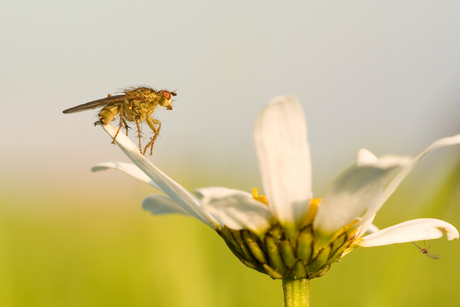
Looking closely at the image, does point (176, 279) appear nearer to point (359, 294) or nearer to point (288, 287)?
point (359, 294)

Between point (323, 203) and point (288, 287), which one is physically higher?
point (323, 203)

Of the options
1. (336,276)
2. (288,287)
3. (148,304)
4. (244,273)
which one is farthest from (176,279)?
(288,287)

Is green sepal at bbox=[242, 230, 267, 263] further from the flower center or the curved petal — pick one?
the curved petal

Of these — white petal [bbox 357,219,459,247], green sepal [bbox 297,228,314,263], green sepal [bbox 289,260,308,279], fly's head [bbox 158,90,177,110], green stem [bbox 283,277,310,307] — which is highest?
fly's head [bbox 158,90,177,110]

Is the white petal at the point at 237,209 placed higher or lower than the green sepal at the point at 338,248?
higher

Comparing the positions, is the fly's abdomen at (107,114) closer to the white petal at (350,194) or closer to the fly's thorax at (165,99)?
the fly's thorax at (165,99)

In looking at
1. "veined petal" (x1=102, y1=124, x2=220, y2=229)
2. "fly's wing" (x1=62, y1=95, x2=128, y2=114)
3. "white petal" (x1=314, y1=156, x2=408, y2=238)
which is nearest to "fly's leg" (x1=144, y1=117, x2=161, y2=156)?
"fly's wing" (x1=62, y1=95, x2=128, y2=114)

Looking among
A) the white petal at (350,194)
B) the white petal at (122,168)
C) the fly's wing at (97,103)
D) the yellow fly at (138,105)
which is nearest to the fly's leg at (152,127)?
the yellow fly at (138,105)
